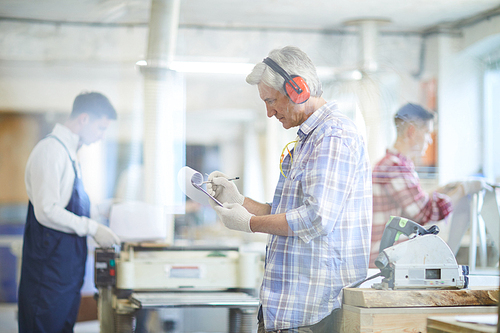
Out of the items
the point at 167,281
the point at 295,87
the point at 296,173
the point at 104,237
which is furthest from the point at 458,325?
the point at 104,237

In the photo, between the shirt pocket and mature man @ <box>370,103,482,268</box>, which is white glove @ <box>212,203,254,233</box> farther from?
mature man @ <box>370,103,482,268</box>

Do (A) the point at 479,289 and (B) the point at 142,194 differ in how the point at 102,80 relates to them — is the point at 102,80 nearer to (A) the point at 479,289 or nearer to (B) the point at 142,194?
(B) the point at 142,194

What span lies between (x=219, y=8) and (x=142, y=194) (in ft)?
3.15

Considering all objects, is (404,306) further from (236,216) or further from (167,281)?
(167,281)

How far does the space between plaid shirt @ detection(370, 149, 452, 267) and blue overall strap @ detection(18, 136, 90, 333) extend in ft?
4.49

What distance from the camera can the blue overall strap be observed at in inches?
81.7

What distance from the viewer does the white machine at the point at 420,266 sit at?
4.57ft

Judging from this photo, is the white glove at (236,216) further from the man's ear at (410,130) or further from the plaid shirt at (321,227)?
the man's ear at (410,130)

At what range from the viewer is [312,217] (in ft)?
4.29

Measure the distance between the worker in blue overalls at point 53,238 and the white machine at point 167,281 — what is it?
0.12 metres

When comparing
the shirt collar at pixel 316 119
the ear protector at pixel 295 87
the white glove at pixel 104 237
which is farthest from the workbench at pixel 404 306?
the white glove at pixel 104 237

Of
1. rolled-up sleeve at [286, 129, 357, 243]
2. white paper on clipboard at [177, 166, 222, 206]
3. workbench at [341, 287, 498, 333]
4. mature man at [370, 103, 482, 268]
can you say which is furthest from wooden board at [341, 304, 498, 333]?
mature man at [370, 103, 482, 268]

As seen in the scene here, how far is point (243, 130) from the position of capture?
9.05ft

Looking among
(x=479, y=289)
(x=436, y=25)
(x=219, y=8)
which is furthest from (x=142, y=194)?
(x=436, y=25)
